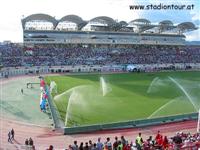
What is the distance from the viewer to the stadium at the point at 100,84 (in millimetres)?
26828

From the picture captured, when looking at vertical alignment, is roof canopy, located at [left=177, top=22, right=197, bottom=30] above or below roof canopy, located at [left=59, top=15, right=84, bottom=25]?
below

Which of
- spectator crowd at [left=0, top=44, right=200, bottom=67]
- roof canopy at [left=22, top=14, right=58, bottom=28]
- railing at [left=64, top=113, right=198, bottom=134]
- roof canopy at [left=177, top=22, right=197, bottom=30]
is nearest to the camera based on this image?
railing at [left=64, top=113, right=198, bottom=134]

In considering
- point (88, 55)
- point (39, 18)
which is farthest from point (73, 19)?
point (88, 55)

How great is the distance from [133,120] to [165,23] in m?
79.6

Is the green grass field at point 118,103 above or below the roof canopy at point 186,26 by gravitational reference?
below

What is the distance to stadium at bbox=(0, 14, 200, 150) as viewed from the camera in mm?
26828

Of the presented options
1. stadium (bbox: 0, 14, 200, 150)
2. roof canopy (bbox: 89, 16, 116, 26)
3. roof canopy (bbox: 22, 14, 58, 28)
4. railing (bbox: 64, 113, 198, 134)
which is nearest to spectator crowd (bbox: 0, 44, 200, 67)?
stadium (bbox: 0, 14, 200, 150)

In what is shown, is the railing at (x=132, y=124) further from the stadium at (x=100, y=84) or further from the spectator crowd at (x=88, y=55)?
the spectator crowd at (x=88, y=55)

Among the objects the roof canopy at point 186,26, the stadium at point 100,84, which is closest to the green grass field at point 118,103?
the stadium at point 100,84

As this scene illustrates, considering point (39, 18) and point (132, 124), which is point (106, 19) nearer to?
point (39, 18)

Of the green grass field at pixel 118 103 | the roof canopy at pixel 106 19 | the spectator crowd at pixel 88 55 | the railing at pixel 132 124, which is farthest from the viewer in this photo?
the roof canopy at pixel 106 19

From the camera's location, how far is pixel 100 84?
167 ft

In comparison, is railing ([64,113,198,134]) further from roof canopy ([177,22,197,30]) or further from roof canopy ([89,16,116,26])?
roof canopy ([177,22,197,30])

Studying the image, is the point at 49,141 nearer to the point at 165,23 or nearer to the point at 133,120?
the point at 133,120
